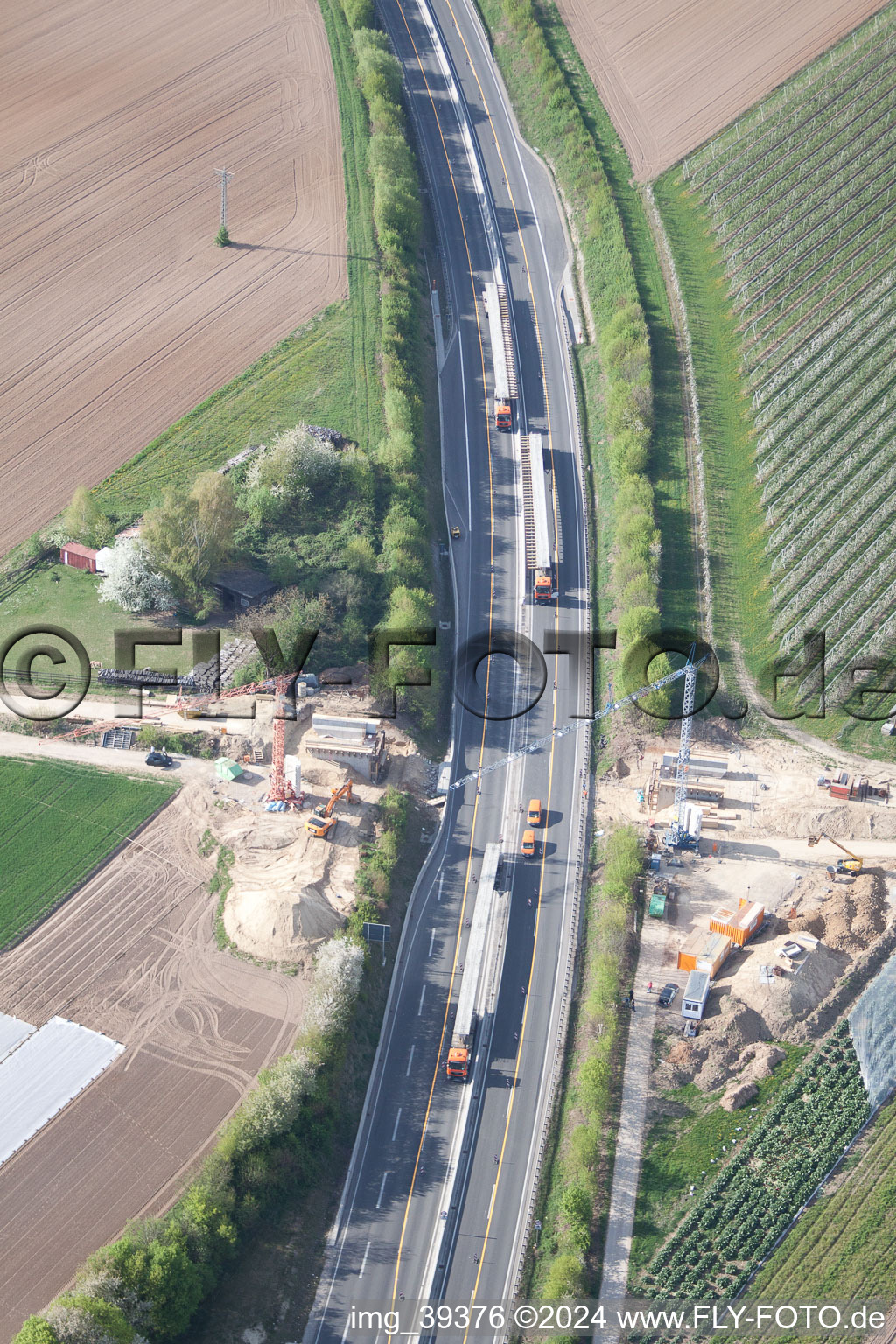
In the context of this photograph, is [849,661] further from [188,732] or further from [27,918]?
[27,918]

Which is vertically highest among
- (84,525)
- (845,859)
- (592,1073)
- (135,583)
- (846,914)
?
(84,525)

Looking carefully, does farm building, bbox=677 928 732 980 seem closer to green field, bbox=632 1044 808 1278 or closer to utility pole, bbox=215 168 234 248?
green field, bbox=632 1044 808 1278

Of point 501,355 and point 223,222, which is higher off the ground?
point 223,222

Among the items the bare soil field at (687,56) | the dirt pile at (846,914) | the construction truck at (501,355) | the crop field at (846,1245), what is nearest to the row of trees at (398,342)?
the construction truck at (501,355)

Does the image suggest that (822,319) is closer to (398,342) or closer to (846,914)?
(398,342)

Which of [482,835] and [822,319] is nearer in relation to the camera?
[482,835]

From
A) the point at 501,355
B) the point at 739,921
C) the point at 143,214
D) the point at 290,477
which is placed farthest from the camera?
the point at 143,214

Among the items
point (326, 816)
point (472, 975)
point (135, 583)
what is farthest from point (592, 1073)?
point (135, 583)

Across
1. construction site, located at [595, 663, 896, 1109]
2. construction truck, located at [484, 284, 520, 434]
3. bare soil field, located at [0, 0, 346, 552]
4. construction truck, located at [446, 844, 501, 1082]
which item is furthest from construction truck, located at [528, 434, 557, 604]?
bare soil field, located at [0, 0, 346, 552]

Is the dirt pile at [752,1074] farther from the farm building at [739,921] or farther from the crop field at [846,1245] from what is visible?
the farm building at [739,921]
